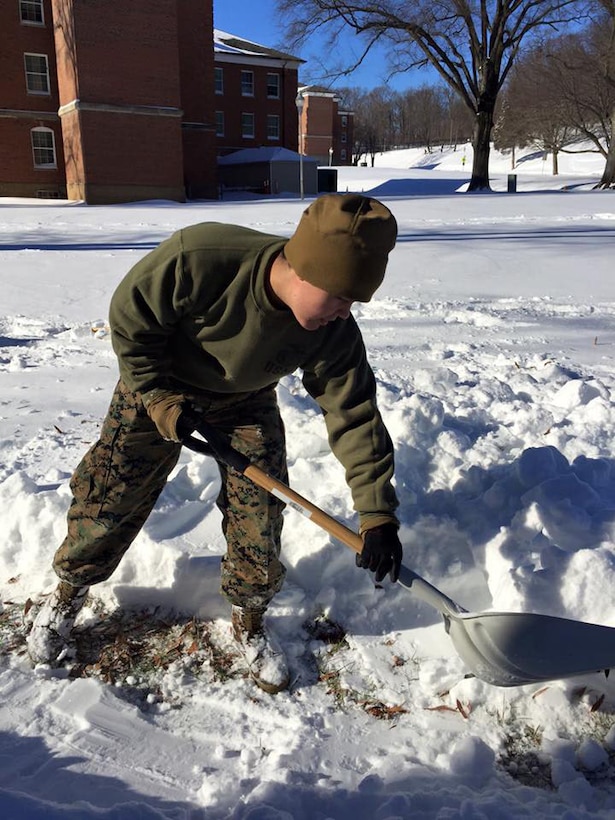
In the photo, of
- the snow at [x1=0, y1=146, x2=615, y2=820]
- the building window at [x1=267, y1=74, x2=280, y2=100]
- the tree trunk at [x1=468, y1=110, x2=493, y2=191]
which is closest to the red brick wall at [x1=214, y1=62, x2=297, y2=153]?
the building window at [x1=267, y1=74, x2=280, y2=100]

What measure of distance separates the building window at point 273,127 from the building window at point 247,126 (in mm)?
891

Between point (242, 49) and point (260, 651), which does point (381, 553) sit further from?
point (242, 49)

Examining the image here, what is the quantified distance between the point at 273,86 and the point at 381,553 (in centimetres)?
3715

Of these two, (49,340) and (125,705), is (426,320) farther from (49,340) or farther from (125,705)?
(125,705)

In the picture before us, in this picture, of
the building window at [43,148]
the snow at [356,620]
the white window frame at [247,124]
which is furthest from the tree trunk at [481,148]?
the snow at [356,620]

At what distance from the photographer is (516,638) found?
1.86 metres

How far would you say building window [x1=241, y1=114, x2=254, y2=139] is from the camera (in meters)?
34.5

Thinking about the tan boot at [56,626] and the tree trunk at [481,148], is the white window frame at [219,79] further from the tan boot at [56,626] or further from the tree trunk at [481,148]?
the tan boot at [56,626]

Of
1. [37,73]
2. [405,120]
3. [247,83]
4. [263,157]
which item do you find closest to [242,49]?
[247,83]

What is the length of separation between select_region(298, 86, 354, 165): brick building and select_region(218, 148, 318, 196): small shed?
54.8 ft

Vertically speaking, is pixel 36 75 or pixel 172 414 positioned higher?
pixel 36 75

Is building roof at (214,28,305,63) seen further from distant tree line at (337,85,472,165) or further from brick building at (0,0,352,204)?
distant tree line at (337,85,472,165)

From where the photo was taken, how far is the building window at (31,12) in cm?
2261

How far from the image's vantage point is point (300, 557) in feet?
8.24
